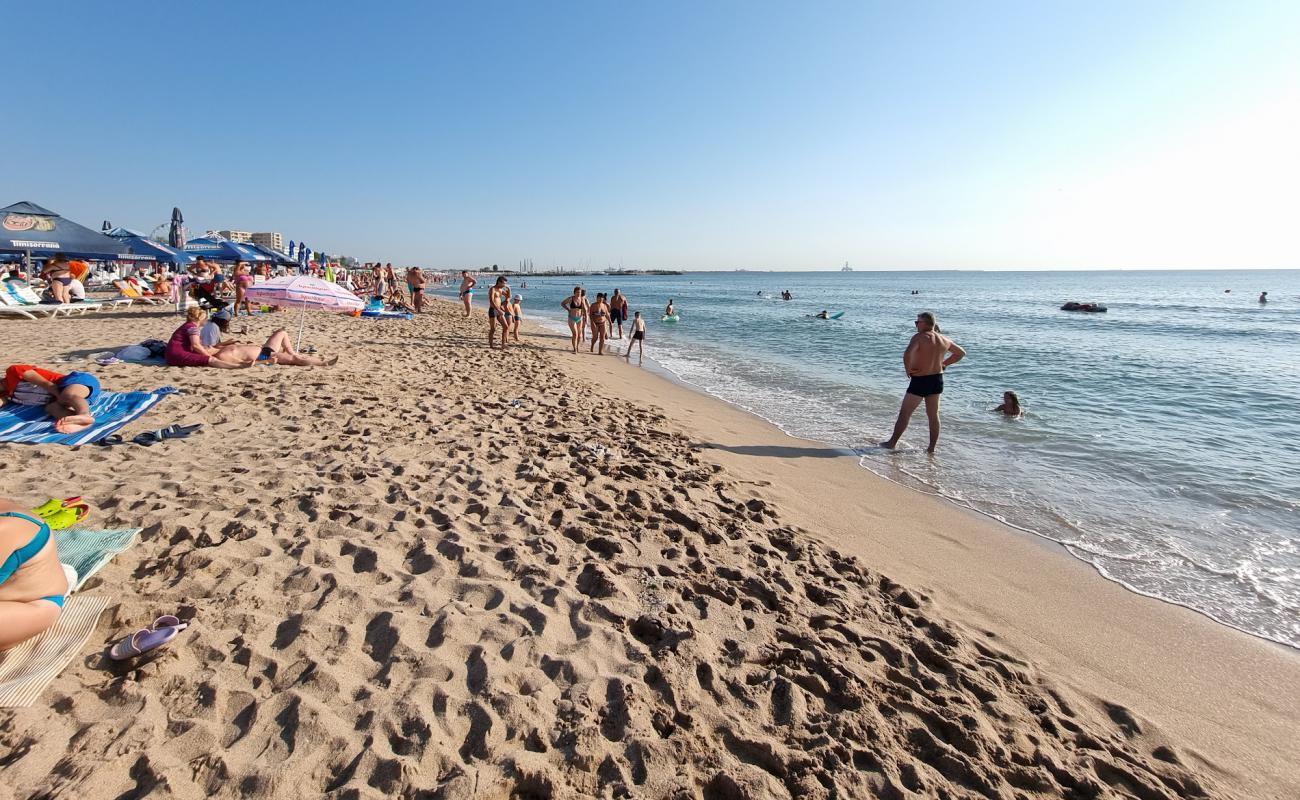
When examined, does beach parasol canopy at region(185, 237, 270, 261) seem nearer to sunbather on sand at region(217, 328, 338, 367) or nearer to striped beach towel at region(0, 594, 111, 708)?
sunbather on sand at region(217, 328, 338, 367)

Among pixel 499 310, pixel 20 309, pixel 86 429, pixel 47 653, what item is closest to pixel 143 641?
pixel 47 653

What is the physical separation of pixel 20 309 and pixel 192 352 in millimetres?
8339

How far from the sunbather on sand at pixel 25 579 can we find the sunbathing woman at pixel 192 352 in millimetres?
6365

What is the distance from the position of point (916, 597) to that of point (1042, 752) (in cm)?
119

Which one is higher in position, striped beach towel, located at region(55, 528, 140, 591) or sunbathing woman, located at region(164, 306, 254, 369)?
sunbathing woman, located at region(164, 306, 254, 369)

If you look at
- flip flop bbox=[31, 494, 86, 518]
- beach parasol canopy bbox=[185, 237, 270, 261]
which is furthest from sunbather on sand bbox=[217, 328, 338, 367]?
beach parasol canopy bbox=[185, 237, 270, 261]

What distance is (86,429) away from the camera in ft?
16.3

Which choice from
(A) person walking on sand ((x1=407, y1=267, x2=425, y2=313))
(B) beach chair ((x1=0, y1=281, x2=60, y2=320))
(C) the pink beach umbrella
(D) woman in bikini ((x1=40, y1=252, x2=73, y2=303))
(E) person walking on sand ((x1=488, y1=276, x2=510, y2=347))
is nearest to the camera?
(C) the pink beach umbrella

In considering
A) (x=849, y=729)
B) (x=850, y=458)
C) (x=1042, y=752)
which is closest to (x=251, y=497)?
(x=849, y=729)

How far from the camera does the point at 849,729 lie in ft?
7.64

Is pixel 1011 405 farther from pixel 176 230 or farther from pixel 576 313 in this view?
pixel 176 230

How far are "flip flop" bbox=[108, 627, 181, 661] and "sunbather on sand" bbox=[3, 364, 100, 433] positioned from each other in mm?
3897

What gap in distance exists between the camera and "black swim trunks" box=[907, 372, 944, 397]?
684cm

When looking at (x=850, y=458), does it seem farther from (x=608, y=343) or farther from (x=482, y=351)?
(x=608, y=343)
